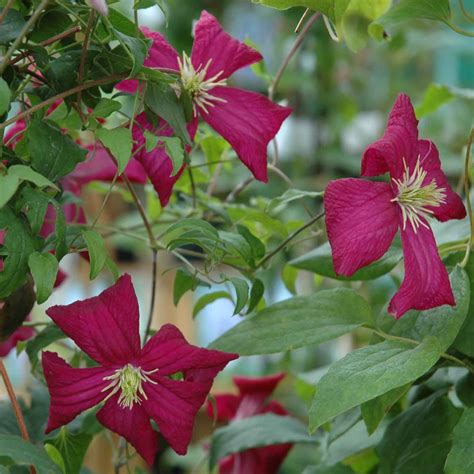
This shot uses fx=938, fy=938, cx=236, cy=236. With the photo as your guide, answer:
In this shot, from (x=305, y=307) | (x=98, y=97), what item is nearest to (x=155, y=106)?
(x=98, y=97)

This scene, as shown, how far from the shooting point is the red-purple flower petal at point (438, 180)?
507mm

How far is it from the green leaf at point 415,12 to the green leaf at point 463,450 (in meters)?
0.22

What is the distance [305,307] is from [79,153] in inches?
6.3

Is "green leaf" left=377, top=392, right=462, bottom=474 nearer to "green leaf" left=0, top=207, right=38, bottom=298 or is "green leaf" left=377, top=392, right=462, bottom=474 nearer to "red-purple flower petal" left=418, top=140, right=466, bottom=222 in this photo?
"red-purple flower petal" left=418, top=140, right=466, bottom=222

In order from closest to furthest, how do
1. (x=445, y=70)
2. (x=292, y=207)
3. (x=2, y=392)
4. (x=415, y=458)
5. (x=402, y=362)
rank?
(x=402, y=362) < (x=415, y=458) < (x=2, y=392) < (x=292, y=207) < (x=445, y=70)

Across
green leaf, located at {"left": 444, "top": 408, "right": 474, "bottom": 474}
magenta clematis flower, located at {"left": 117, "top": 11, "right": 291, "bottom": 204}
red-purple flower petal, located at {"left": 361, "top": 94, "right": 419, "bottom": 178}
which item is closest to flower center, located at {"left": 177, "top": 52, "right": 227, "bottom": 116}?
magenta clematis flower, located at {"left": 117, "top": 11, "right": 291, "bottom": 204}

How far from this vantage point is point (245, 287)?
50cm

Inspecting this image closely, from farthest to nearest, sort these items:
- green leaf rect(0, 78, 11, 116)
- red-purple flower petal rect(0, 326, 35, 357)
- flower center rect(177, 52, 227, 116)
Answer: red-purple flower petal rect(0, 326, 35, 357), flower center rect(177, 52, 227, 116), green leaf rect(0, 78, 11, 116)

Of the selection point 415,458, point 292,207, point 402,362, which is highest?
point 402,362

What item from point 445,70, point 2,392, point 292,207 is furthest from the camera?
point 445,70

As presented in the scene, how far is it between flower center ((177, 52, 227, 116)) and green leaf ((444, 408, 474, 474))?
214 millimetres

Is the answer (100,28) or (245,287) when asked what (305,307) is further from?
(100,28)

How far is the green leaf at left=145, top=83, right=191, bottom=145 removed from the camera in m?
0.47

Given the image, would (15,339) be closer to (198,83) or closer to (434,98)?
(198,83)
